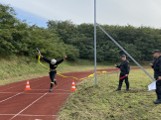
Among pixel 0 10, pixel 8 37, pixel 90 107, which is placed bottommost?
pixel 90 107

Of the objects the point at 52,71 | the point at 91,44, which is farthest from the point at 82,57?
the point at 52,71

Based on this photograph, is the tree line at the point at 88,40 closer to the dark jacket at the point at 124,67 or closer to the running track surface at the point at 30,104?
the running track surface at the point at 30,104

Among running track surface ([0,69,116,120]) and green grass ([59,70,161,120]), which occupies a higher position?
green grass ([59,70,161,120])

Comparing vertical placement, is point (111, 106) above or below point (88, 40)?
below

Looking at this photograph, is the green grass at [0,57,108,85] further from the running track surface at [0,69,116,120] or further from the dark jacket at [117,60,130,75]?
the dark jacket at [117,60,130,75]

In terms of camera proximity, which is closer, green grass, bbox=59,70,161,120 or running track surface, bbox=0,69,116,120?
green grass, bbox=59,70,161,120

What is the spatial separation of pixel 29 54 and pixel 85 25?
30.9 meters

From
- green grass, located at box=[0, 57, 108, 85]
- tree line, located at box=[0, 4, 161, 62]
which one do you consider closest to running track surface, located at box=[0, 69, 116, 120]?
green grass, located at box=[0, 57, 108, 85]

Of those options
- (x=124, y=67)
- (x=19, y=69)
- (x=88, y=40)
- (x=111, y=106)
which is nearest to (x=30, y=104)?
(x=111, y=106)

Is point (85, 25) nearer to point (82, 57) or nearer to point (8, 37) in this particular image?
point (82, 57)

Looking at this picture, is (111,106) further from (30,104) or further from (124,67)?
(124,67)

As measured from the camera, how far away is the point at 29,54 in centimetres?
3616

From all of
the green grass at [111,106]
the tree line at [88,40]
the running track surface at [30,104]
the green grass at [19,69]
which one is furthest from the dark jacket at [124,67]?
the tree line at [88,40]

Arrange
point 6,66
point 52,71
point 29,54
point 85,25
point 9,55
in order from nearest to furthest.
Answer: point 52,71, point 6,66, point 9,55, point 29,54, point 85,25
